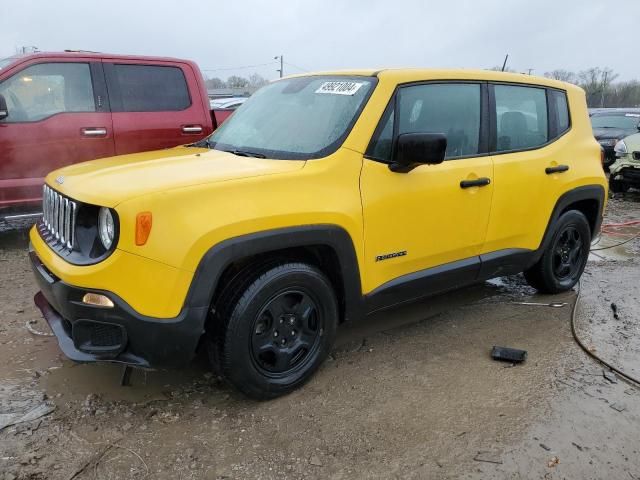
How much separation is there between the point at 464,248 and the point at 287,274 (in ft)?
4.80

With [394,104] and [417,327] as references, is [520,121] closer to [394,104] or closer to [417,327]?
[394,104]

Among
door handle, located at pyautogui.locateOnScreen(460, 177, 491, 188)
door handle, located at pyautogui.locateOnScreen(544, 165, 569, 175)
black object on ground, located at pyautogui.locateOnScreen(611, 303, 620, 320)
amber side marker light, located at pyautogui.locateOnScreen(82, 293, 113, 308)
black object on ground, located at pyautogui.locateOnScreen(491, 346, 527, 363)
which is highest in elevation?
door handle, located at pyautogui.locateOnScreen(544, 165, 569, 175)

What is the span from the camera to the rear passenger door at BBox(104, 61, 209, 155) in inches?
227

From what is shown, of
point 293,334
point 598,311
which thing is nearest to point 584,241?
point 598,311

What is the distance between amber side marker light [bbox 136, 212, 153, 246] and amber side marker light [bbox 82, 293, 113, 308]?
0.31 m

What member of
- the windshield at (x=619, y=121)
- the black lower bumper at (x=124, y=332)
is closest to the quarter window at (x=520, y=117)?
the black lower bumper at (x=124, y=332)

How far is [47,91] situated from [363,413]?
4.66 meters

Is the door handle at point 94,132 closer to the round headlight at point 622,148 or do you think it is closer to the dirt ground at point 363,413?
the dirt ground at point 363,413

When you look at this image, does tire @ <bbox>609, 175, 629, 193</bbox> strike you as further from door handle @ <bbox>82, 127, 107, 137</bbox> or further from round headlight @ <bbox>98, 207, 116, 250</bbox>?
round headlight @ <bbox>98, 207, 116, 250</bbox>

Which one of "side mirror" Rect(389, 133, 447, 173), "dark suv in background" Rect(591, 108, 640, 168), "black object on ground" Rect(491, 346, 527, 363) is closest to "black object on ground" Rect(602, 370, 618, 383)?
"black object on ground" Rect(491, 346, 527, 363)

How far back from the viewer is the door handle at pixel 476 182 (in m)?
3.52

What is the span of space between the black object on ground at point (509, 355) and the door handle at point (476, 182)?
1111mm

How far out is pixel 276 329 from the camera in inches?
116

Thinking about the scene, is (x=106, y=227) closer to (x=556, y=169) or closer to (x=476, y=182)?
(x=476, y=182)
